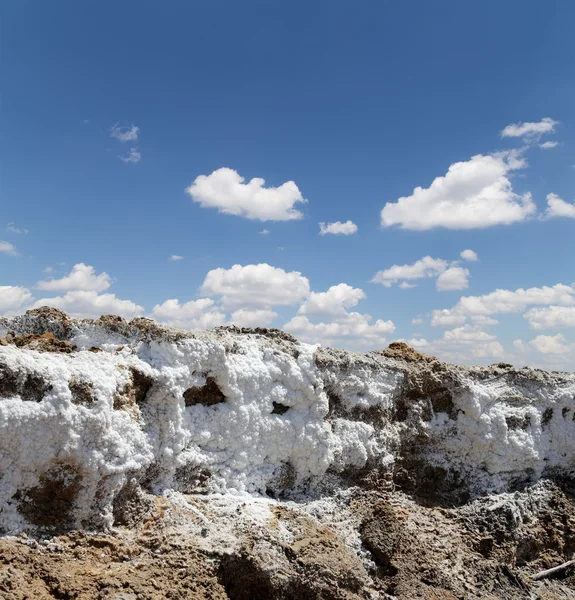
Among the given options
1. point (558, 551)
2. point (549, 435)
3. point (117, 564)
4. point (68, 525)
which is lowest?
point (558, 551)

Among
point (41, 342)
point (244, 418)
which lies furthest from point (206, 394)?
point (41, 342)

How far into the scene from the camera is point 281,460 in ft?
30.8

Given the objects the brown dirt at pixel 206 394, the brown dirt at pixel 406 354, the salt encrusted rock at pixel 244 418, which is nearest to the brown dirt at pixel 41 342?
Answer: the salt encrusted rock at pixel 244 418

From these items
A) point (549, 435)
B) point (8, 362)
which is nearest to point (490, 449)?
point (549, 435)

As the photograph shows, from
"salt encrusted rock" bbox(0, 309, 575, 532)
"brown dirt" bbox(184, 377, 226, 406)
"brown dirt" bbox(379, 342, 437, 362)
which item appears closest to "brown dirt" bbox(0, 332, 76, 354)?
"salt encrusted rock" bbox(0, 309, 575, 532)

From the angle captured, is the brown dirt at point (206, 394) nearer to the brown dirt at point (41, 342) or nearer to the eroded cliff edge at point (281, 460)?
the eroded cliff edge at point (281, 460)

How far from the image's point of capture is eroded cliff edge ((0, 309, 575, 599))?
6762mm

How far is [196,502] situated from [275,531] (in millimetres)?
1297

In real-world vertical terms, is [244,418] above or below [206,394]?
below

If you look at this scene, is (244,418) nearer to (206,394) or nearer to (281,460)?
(206,394)

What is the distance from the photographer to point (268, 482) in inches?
360

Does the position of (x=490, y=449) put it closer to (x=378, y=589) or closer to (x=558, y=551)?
(x=558, y=551)

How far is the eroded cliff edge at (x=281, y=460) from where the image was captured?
6.76m

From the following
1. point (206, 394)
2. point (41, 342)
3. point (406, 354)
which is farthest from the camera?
point (406, 354)
